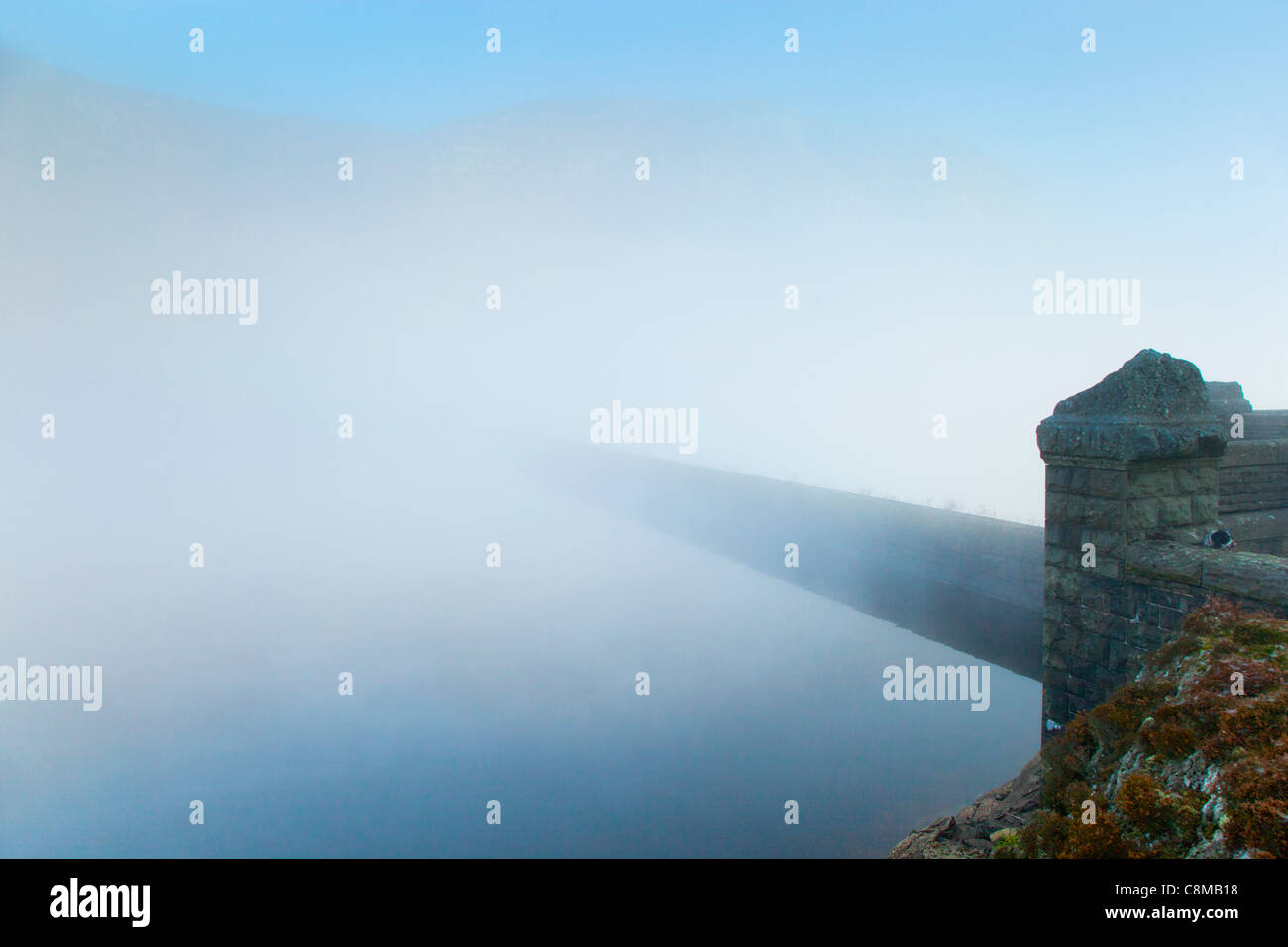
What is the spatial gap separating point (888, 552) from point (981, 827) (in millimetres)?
15535

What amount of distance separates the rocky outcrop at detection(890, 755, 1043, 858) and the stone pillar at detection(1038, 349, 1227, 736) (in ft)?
3.48

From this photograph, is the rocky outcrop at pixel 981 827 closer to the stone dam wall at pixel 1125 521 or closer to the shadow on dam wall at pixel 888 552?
the stone dam wall at pixel 1125 521

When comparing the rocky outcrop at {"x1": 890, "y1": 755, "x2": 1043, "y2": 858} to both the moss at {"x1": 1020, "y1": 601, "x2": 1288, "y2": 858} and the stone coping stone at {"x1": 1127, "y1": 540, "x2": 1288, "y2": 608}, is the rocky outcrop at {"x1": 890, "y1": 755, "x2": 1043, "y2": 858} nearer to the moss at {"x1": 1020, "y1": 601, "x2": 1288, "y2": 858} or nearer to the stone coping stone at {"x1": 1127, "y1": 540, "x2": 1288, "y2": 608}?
the moss at {"x1": 1020, "y1": 601, "x2": 1288, "y2": 858}

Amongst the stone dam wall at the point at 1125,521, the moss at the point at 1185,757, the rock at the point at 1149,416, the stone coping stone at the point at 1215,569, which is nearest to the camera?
the moss at the point at 1185,757

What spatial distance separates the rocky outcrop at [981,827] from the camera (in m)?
6.00

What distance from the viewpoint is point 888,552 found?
70.3 feet

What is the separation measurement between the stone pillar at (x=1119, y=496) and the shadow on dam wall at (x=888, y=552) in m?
9.62

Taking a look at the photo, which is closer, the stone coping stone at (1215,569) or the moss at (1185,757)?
the moss at (1185,757)

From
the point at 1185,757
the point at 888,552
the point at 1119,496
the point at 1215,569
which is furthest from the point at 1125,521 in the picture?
the point at 888,552

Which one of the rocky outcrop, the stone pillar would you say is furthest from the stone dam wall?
the rocky outcrop

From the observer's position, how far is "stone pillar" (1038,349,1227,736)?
5.30 meters

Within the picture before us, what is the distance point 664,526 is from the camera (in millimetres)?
35406

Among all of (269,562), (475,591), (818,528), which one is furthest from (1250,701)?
(269,562)

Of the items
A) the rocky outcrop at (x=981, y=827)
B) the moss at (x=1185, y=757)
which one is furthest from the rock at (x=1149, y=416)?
the rocky outcrop at (x=981, y=827)
